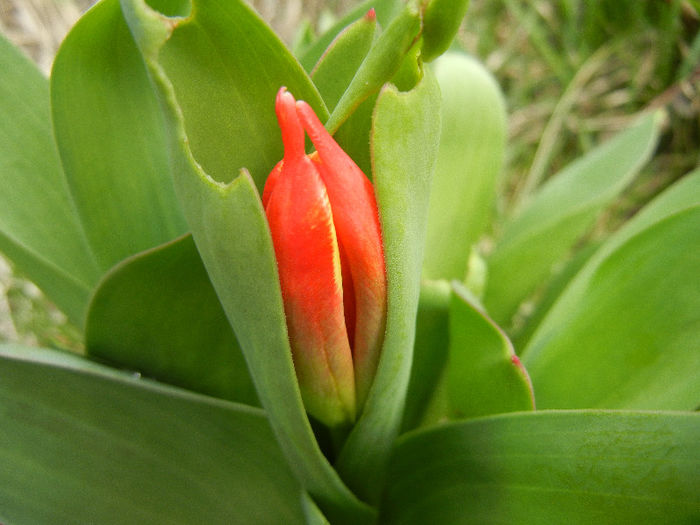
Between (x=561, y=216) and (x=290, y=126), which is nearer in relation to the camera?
(x=290, y=126)

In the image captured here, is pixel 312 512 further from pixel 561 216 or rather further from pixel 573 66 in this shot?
pixel 573 66

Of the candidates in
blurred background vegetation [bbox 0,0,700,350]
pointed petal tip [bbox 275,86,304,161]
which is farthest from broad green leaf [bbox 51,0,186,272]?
blurred background vegetation [bbox 0,0,700,350]

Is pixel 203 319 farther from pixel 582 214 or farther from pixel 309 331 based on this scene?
A: pixel 582 214

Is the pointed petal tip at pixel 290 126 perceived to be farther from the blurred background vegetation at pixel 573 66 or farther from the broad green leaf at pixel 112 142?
the blurred background vegetation at pixel 573 66

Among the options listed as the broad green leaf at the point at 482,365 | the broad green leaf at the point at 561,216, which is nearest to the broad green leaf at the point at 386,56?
the broad green leaf at the point at 482,365

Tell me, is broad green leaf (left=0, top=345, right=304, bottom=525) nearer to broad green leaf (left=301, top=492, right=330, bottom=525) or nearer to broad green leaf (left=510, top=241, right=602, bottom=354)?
broad green leaf (left=301, top=492, right=330, bottom=525)

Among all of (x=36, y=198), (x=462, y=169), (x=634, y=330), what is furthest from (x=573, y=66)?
(x=36, y=198)
